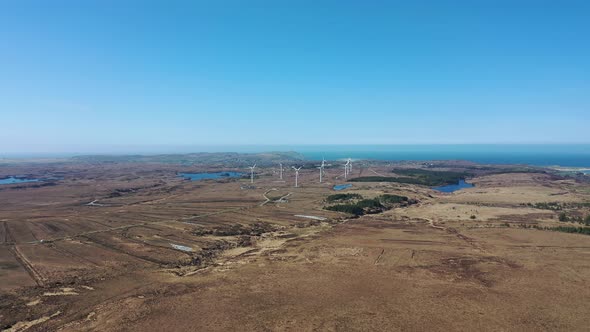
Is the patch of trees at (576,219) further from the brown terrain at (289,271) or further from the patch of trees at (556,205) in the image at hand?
the patch of trees at (556,205)

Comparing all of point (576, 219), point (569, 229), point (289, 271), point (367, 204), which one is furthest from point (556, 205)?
point (289, 271)

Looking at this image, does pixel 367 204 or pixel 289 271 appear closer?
pixel 289 271

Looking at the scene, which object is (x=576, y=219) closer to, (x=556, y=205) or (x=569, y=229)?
(x=569, y=229)

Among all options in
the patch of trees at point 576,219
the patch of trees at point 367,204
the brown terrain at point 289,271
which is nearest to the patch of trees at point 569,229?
the brown terrain at point 289,271

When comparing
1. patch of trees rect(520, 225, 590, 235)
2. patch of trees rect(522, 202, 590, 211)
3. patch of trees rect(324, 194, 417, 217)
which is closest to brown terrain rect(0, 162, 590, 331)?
patch of trees rect(520, 225, 590, 235)

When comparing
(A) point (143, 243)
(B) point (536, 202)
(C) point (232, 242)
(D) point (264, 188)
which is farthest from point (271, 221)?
(B) point (536, 202)

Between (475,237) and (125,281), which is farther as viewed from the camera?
(475,237)

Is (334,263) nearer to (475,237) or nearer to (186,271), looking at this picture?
(186,271)

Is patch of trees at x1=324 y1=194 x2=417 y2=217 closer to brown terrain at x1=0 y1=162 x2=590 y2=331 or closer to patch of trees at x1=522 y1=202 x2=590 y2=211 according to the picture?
brown terrain at x1=0 y1=162 x2=590 y2=331
